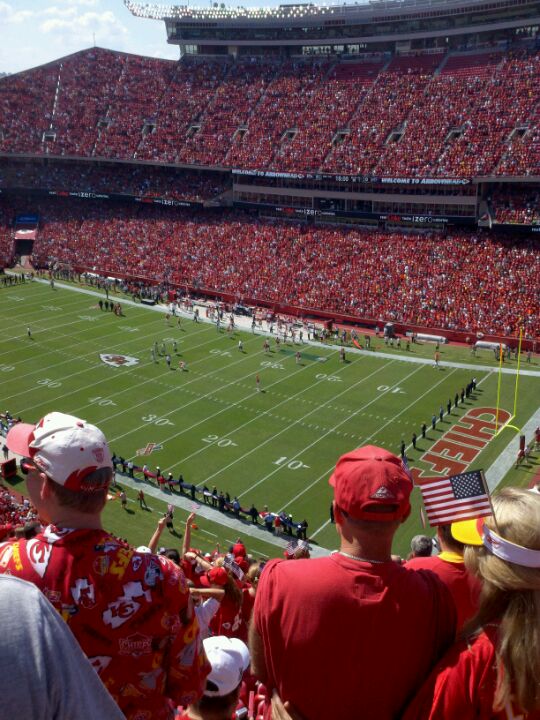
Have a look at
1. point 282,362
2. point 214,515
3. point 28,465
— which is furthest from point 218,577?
point 282,362

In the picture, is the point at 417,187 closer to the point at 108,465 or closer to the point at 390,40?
the point at 390,40

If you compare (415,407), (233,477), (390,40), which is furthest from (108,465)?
(390,40)

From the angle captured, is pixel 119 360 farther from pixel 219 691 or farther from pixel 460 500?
pixel 460 500

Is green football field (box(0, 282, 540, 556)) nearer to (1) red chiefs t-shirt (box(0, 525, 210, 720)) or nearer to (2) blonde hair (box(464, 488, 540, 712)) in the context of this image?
(1) red chiefs t-shirt (box(0, 525, 210, 720))

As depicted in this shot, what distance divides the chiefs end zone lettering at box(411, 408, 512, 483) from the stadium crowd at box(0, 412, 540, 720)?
64.1 feet

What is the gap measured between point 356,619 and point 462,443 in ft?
77.7

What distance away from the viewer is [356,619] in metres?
3.02

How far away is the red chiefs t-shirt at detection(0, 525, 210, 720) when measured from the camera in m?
3.25

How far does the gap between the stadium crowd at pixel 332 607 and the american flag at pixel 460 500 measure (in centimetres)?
32

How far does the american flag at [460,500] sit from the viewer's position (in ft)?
13.0

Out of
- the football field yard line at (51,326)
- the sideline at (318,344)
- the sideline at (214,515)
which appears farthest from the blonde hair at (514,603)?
the football field yard line at (51,326)

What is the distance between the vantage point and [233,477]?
23.4m

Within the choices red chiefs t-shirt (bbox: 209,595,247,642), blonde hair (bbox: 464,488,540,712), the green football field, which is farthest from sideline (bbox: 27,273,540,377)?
blonde hair (bbox: 464,488,540,712)

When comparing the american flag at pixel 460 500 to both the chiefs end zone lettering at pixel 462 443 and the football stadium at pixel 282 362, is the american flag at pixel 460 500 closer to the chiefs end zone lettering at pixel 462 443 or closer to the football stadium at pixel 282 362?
the football stadium at pixel 282 362
